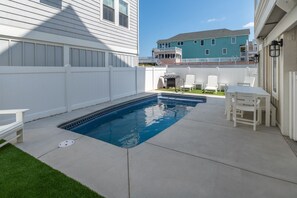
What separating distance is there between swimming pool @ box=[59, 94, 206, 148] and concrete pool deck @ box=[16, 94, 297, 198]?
909mm

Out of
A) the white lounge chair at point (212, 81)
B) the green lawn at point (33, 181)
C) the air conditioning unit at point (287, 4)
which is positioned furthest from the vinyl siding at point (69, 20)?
the air conditioning unit at point (287, 4)

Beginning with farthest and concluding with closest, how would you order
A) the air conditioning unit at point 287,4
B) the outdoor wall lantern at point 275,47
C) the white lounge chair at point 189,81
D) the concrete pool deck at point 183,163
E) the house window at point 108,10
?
1. the white lounge chair at point 189,81
2. the house window at point 108,10
3. the outdoor wall lantern at point 275,47
4. the air conditioning unit at point 287,4
5. the concrete pool deck at point 183,163

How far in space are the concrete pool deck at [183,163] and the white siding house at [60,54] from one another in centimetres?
137

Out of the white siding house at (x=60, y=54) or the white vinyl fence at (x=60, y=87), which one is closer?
the white vinyl fence at (x=60, y=87)

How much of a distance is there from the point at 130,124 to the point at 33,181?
159 inches

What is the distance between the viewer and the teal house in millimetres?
30453

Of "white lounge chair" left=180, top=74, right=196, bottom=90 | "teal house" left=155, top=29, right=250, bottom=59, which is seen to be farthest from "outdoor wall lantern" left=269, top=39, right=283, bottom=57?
"teal house" left=155, top=29, right=250, bottom=59

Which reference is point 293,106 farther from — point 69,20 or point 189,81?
point 189,81

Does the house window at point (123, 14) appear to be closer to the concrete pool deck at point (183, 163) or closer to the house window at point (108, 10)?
the house window at point (108, 10)

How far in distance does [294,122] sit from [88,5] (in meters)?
8.26

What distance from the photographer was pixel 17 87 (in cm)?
529

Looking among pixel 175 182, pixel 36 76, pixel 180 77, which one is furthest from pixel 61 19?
pixel 180 77

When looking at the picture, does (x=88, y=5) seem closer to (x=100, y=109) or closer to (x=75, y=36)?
(x=75, y=36)

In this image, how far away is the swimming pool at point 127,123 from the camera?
5.37 m
